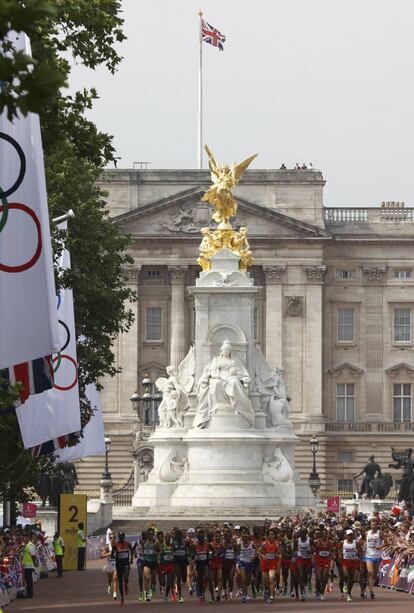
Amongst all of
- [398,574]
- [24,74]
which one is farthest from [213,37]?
[24,74]

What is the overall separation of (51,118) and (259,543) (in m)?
12.1

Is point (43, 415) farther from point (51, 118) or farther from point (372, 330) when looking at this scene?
point (372, 330)

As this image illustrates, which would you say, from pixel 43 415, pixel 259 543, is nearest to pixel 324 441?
pixel 259 543

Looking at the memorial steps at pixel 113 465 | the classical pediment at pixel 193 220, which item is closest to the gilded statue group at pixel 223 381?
the memorial steps at pixel 113 465

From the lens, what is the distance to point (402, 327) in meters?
116

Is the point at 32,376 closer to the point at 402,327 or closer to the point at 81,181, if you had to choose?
the point at 81,181

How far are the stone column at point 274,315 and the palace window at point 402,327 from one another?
7.31 metres

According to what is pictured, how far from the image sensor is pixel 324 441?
113m

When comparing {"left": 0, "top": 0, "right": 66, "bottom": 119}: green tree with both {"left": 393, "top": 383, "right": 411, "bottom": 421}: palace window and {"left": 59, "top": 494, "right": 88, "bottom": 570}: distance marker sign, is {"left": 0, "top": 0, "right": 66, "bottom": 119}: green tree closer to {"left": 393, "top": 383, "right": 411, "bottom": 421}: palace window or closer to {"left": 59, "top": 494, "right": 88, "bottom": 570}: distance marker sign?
{"left": 59, "top": 494, "right": 88, "bottom": 570}: distance marker sign

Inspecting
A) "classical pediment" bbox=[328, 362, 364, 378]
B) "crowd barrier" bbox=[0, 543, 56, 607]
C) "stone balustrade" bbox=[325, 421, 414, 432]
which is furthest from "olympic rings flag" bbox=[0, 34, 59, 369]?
"classical pediment" bbox=[328, 362, 364, 378]

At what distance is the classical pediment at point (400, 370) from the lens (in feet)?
379

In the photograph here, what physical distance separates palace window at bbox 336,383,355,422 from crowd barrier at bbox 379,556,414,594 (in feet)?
236

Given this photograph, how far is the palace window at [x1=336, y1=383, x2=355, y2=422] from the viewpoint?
115m

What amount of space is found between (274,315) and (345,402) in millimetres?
6895
